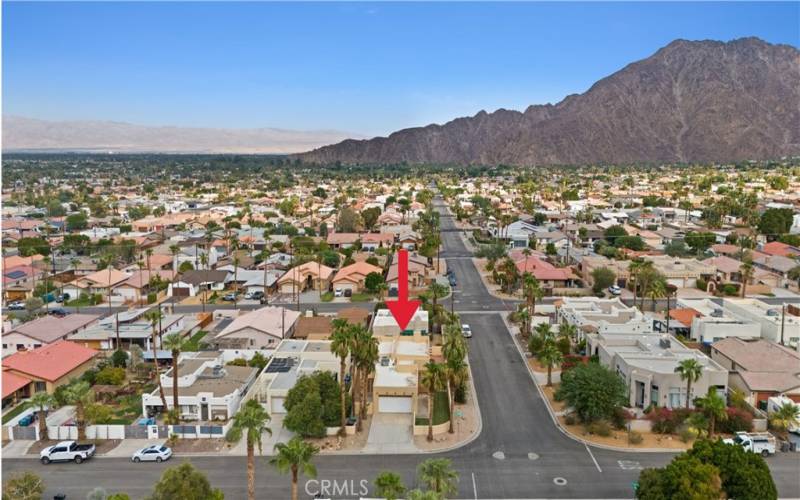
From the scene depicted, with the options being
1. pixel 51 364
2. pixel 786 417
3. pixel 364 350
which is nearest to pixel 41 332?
pixel 51 364

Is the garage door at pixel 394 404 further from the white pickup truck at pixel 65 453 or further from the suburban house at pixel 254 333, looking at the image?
the white pickup truck at pixel 65 453

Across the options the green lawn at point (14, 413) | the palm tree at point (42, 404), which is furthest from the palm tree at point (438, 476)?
the green lawn at point (14, 413)

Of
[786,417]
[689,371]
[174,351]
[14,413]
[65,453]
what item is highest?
[174,351]

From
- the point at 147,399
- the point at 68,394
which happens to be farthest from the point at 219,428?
the point at 68,394

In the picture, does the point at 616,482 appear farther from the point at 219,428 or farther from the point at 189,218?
the point at 189,218

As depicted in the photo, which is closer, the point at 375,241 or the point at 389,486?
the point at 389,486

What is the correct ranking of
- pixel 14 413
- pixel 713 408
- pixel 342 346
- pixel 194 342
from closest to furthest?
pixel 713 408, pixel 342 346, pixel 14 413, pixel 194 342

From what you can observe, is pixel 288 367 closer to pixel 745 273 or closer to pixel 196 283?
pixel 196 283
